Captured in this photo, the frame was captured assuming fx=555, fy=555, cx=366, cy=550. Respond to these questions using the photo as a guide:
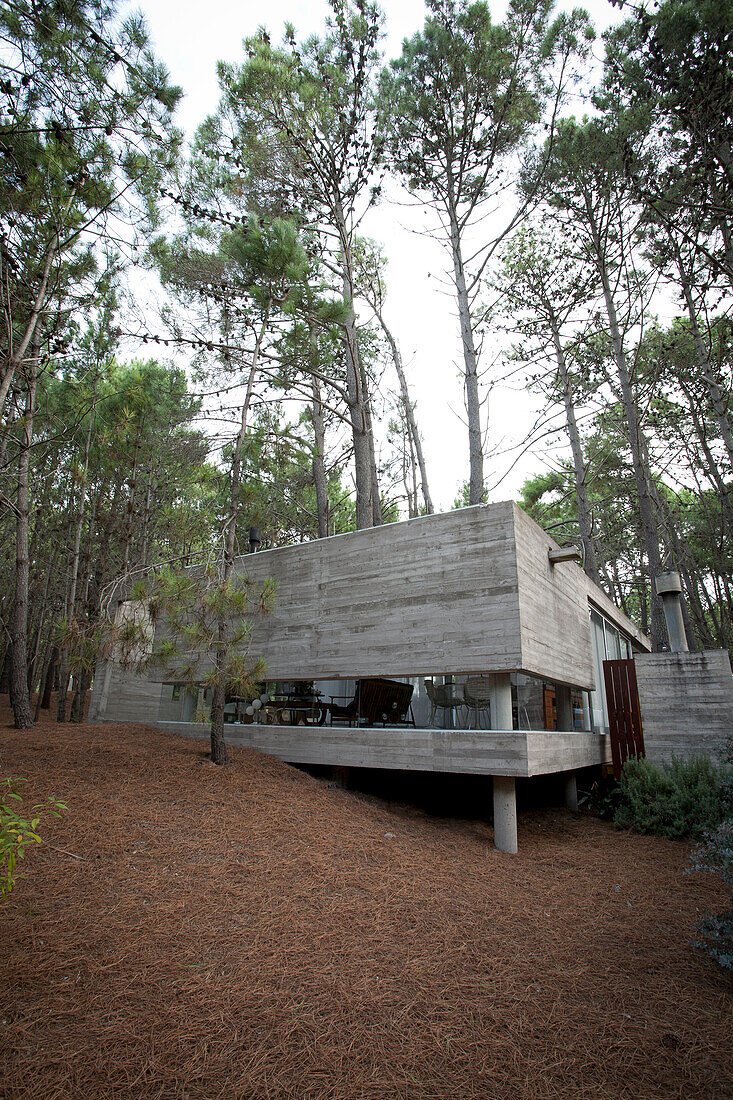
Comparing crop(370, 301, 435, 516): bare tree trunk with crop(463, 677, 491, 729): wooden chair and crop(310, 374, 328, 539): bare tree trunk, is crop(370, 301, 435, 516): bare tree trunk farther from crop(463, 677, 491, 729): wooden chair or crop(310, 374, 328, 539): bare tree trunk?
crop(463, 677, 491, 729): wooden chair

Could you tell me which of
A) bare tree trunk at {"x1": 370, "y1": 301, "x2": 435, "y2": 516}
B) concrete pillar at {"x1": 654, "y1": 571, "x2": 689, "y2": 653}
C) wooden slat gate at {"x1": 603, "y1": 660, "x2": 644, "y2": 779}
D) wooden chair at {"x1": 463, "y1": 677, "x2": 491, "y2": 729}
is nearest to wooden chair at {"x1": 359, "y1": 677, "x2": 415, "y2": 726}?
wooden chair at {"x1": 463, "y1": 677, "x2": 491, "y2": 729}

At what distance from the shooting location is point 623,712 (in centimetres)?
837

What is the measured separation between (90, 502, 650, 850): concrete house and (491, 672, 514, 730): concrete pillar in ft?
0.05

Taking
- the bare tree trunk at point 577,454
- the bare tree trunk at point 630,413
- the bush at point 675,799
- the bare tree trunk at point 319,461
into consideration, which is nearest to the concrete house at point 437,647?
the bush at point 675,799

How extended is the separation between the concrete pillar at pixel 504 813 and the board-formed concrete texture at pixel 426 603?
3.70ft

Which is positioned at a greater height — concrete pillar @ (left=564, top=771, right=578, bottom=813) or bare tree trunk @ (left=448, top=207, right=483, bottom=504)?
bare tree trunk @ (left=448, top=207, right=483, bottom=504)

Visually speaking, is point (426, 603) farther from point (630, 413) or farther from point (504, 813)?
point (630, 413)

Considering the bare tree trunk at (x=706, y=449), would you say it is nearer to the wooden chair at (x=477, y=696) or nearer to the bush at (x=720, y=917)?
the wooden chair at (x=477, y=696)

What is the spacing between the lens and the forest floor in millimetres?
2148

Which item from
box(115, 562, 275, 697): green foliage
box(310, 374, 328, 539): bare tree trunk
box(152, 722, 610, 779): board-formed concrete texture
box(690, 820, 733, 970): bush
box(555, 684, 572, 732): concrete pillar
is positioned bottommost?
box(690, 820, 733, 970): bush

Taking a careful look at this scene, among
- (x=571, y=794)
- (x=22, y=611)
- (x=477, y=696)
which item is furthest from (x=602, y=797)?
(x=22, y=611)

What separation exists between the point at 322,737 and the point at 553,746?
2.59 metres

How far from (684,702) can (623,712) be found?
1.02 metres

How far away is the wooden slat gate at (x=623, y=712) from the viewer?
8.18 meters
